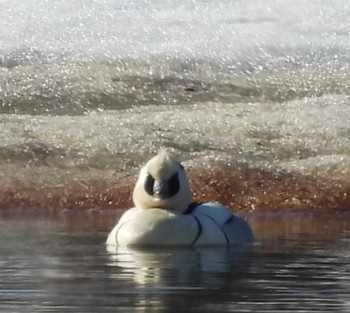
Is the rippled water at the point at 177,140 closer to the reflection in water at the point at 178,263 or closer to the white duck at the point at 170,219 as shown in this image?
the reflection in water at the point at 178,263

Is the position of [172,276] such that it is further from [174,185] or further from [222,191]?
[222,191]

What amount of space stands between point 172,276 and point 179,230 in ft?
7.76

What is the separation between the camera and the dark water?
8672 millimetres

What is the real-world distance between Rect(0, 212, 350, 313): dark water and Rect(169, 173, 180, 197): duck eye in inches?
27.1

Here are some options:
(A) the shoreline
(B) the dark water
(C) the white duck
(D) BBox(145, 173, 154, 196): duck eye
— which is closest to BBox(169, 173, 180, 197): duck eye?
(C) the white duck

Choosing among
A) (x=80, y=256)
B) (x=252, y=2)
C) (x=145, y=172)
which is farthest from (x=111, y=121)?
(x=80, y=256)

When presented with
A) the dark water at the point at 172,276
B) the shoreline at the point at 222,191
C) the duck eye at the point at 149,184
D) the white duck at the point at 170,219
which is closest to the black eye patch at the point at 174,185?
the white duck at the point at 170,219

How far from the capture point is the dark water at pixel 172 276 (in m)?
8.67

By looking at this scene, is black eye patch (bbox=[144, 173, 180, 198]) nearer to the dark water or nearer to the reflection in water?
the dark water

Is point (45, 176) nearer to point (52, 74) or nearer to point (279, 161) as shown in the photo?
point (279, 161)

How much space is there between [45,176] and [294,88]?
690 centimetres

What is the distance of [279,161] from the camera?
69.1 feet

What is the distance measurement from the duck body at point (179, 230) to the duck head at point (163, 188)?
108 millimetres

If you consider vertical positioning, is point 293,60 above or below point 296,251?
above
